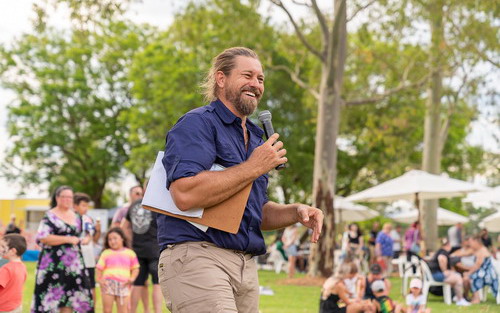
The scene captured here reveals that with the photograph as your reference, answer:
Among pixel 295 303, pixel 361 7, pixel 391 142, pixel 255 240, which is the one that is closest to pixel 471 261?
pixel 295 303

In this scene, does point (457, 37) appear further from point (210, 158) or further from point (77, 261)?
point (210, 158)

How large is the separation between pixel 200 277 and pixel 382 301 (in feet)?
23.4

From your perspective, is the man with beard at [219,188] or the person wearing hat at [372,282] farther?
the person wearing hat at [372,282]

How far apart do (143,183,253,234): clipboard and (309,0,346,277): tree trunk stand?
16.0 m

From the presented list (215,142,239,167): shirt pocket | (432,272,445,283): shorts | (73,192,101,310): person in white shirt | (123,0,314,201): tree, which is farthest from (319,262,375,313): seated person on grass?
(123,0,314,201): tree

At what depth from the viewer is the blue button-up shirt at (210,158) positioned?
3320 mm

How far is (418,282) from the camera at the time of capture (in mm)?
11805

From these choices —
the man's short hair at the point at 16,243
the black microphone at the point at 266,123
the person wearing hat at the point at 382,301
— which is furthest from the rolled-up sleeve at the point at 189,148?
the person wearing hat at the point at 382,301

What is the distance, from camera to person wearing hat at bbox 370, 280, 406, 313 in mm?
10062

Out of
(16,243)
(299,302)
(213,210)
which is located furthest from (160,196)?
(299,302)

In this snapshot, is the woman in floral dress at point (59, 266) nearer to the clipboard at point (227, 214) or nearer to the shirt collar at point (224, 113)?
the shirt collar at point (224, 113)

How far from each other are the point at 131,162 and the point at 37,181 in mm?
9728

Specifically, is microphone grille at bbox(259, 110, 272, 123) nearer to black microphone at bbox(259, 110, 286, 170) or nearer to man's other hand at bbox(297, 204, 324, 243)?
black microphone at bbox(259, 110, 286, 170)

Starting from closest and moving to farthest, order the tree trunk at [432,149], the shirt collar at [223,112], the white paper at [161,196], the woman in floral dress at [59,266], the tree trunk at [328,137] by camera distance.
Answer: the white paper at [161,196] → the shirt collar at [223,112] → the woman in floral dress at [59,266] → the tree trunk at [328,137] → the tree trunk at [432,149]
